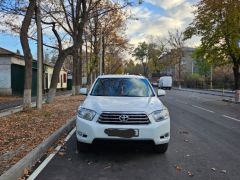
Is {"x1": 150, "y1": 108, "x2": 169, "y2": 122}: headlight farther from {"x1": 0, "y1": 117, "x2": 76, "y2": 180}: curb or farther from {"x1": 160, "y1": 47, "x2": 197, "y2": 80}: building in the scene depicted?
{"x1": 160, "y1": 47, "x2": 197, "y2": 80}: building

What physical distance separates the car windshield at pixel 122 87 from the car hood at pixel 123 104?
1.83ft

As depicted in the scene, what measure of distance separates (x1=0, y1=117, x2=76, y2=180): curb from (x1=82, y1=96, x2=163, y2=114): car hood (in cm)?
126

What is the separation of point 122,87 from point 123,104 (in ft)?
4.90

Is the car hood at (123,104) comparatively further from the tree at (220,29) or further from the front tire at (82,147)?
the tree at (220,29)

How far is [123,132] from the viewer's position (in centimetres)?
761

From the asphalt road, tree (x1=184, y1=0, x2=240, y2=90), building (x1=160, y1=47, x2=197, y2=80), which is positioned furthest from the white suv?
building (x1=160, y1=47, x2=197, y2=80)

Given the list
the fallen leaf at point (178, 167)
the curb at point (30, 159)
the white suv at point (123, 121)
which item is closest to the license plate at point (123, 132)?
the white suv at point (123, 121)

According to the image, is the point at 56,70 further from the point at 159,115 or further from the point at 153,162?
the point at 153,162

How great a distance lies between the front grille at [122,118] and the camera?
771 centimetres

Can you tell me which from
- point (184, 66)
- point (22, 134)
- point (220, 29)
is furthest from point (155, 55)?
point (22, 134)

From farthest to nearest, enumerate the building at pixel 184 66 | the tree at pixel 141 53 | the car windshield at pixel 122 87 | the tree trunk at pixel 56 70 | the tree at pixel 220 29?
1. the tree at pixel 141 53
2. the building at pixel 184 66
3. the tree at pixel 220 29
4. the tree trunk at pixel 56 70
5. the car windshield at pixel 122 87

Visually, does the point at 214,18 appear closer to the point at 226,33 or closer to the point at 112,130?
the point at 226,33

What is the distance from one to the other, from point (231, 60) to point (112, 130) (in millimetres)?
28464

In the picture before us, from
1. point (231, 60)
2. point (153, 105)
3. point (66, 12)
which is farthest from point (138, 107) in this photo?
point (231, 60)
